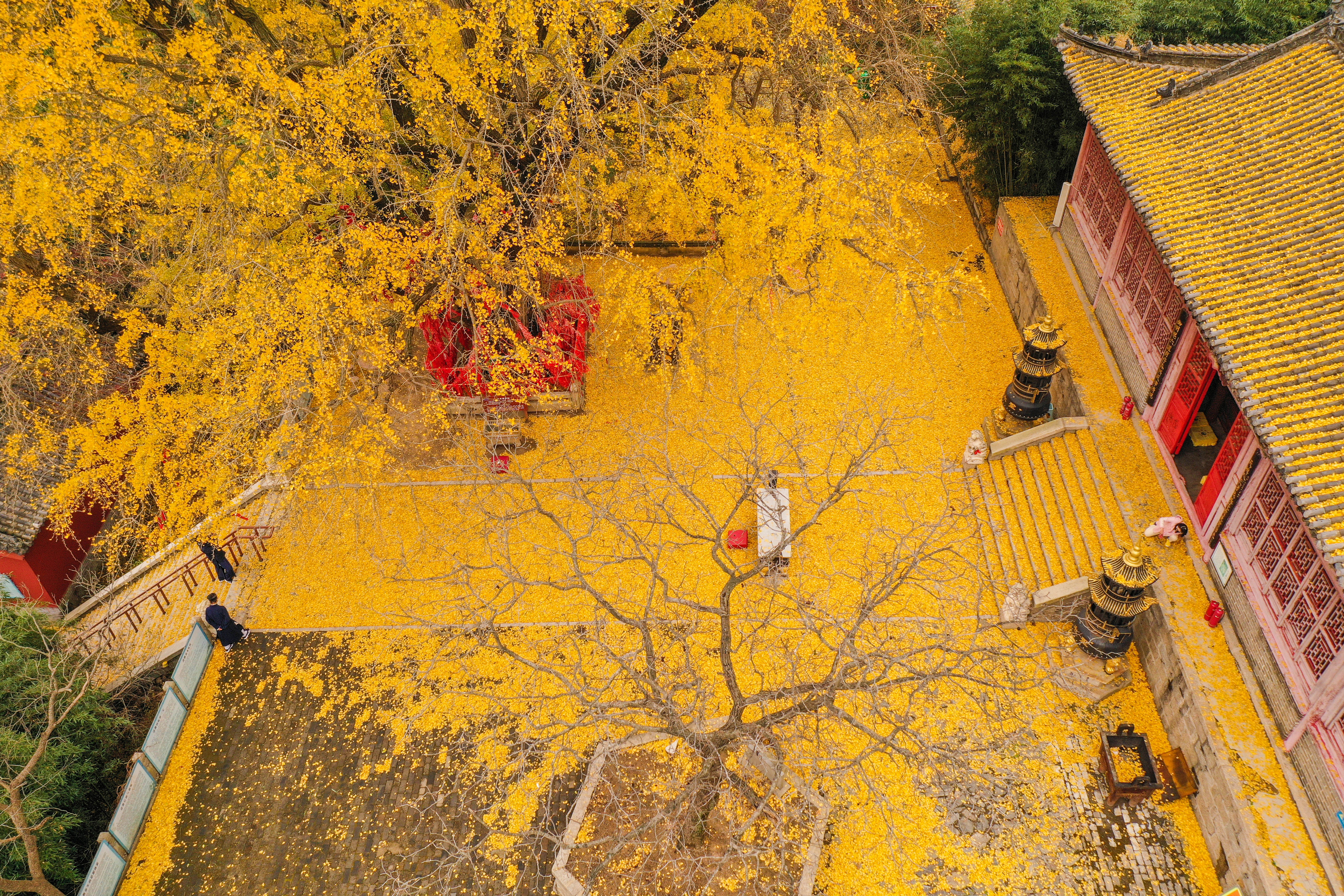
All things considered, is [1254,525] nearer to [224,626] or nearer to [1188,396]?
[1188,396]

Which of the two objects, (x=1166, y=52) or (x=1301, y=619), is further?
(x=1166, y=52)

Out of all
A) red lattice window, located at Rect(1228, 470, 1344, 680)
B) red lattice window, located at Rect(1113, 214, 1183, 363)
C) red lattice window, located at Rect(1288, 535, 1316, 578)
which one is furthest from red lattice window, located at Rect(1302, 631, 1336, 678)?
red lattice window, located at Rect(1113, 214, 1183, 363)

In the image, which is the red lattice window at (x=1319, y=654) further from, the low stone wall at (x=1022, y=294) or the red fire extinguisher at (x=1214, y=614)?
the low stone wall at (x=1022, y=294)

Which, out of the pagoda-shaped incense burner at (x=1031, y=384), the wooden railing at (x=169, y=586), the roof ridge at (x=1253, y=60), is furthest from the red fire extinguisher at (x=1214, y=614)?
the wooden railing at (x=169, y=586)

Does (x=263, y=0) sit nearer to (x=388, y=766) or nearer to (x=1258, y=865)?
(x=388, y=766)

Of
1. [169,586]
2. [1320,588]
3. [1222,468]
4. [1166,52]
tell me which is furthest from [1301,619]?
[169,586]

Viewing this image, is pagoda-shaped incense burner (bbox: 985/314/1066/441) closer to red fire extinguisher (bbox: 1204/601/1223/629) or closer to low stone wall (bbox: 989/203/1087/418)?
low stone wall (bbox: 989/203/1087/418)
